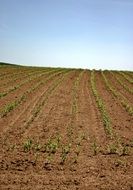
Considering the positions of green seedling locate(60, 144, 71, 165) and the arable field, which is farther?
green seedling locate(60, 144, 71, 165)

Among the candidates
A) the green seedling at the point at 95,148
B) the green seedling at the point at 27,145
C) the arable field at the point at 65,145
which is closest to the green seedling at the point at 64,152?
the arable field at the point at 65,145

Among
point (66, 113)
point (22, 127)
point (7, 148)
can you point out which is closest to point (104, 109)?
point (66, 113)

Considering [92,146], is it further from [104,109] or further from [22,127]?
[104,109]

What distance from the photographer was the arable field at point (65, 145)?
359 inches

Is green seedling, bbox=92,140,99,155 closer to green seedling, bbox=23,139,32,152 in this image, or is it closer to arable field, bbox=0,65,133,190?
arable field, bbox=0,65,133,190

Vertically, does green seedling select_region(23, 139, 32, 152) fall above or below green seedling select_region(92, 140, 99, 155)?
below

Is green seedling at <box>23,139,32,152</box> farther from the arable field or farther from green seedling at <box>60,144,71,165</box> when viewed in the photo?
green seedling at <box>60,144,71,165</box>

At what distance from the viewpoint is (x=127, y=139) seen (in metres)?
13.4

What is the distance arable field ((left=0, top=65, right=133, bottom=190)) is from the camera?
359 inches

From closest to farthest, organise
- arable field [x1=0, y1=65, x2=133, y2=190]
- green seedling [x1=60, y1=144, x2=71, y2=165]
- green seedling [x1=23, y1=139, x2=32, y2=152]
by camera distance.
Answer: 1. arable field [x1=0, y1=65, x2=133, y2=190]
2. green seedling [x1=60, y1=144, x2=71, y2=165]
3. green seedling [x1=23, y1=139, x2=32, y2=152]

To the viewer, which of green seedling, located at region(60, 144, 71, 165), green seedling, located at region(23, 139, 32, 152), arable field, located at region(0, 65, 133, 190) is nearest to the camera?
arable field, located at region(0, 65, 133, 190)

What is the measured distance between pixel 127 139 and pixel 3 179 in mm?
5933

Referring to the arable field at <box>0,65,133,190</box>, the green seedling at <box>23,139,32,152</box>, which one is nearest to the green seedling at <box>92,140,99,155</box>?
the arable field at <box>0,65,133,190</box>

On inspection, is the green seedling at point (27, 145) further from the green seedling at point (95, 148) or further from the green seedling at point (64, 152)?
the green seedling at point (95, 148)
